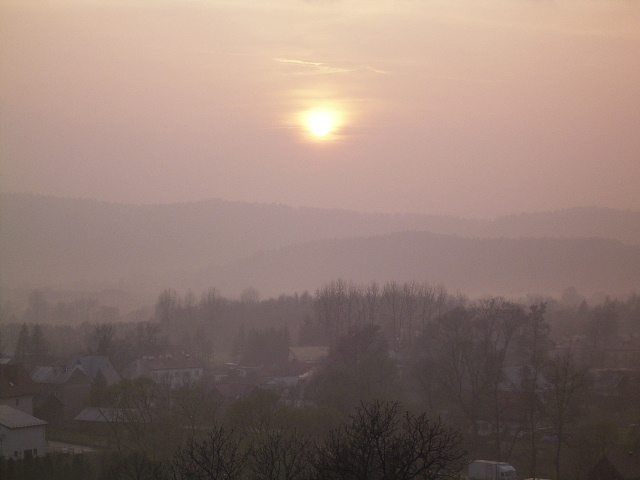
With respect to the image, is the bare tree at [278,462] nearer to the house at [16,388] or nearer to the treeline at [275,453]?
the treeline at [275,453]

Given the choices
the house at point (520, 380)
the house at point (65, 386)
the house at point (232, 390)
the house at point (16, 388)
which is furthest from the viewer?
the house at point (232, 390)

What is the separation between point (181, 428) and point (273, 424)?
127 inches

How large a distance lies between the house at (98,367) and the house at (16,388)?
681 centimetres

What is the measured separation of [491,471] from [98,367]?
2072 cm

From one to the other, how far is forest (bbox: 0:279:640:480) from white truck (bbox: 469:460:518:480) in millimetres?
820

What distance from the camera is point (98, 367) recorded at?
3447 cm

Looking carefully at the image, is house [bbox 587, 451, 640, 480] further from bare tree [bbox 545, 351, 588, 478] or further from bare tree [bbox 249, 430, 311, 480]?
bare tree [bbox 249, 430, 311, 480]

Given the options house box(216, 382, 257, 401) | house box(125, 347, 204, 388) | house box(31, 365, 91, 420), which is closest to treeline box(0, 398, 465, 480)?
house box(216, 382, 257, 401)

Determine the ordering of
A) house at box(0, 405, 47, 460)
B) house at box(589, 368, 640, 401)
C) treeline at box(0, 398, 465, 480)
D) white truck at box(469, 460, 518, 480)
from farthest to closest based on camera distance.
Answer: house at box(589, 368, 640, 401) < house at box(0, 405, 47, 460) < white truck at box(469, 460, 518, 480) < treeline at box(0, 398, 465, 480)

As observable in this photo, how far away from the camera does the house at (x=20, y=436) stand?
809 inches

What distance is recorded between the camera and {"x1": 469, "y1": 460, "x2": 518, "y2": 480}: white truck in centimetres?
1922

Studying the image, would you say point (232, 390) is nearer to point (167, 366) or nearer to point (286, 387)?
point (286, 387)

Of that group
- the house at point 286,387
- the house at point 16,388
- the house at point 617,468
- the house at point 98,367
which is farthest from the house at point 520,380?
the house at point 98,367

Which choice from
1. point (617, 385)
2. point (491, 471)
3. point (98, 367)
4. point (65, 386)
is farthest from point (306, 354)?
point (491, 471)
